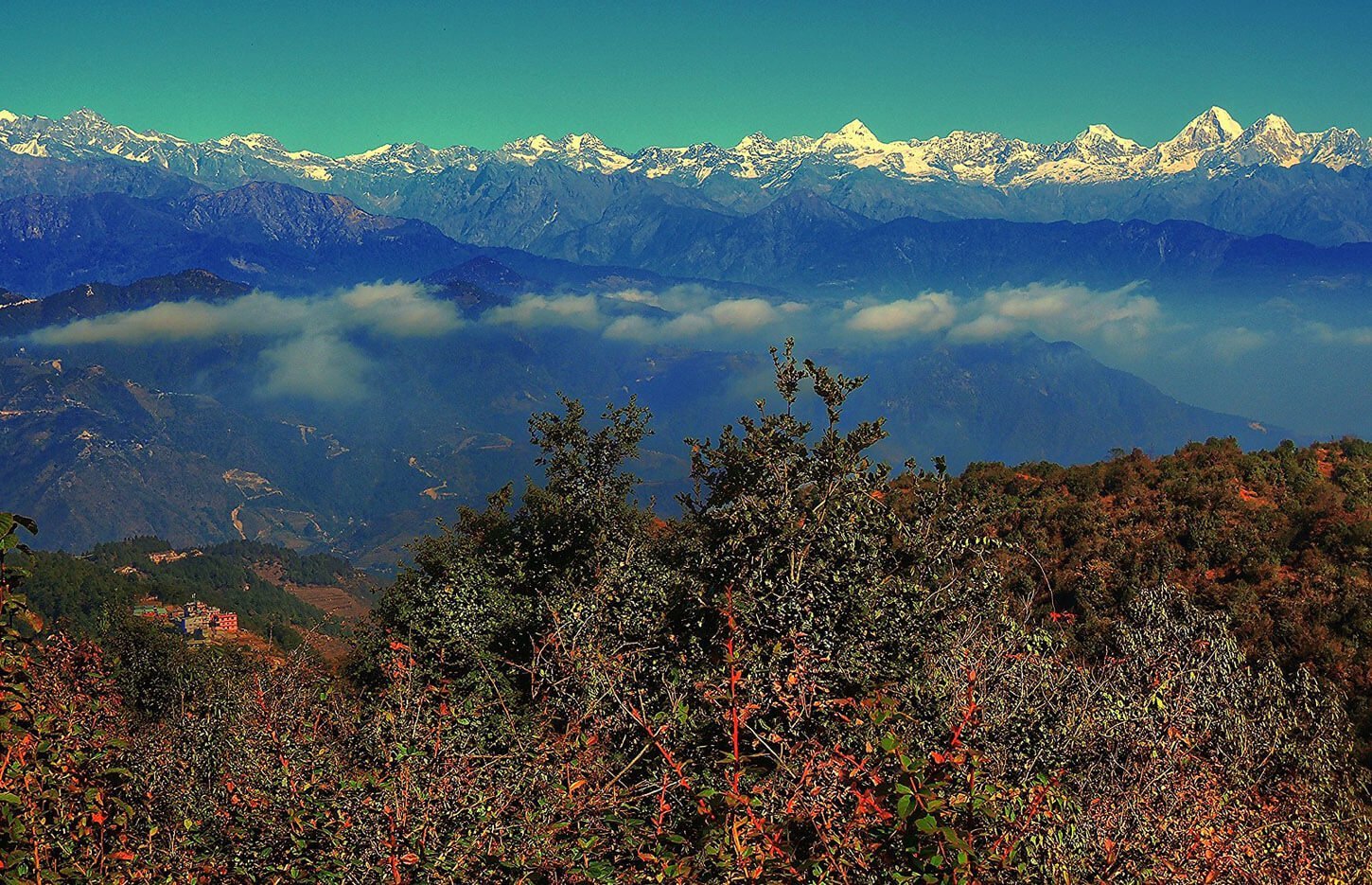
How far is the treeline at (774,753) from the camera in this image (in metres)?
5.62

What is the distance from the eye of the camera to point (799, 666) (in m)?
7.30

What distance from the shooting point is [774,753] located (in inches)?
232

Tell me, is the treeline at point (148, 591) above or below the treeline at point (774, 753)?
below

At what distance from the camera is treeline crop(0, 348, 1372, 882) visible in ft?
18.5

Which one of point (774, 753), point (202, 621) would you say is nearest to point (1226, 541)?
point (774, 753)

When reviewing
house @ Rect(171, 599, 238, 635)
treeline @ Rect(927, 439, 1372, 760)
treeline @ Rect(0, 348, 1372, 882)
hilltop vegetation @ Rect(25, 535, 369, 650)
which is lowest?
hilltop vegetation @ Rect(25, 535, 369, 650)

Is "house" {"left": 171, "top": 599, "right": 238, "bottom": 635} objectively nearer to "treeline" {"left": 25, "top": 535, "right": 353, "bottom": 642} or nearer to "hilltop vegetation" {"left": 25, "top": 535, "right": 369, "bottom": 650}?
"hilltop vegetation" {"left": 25, "top": 535, "right": 369, "bottom": 650}

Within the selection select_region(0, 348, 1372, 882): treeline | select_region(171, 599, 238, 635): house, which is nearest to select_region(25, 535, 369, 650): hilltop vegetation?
select_region(171, 599, 238, 635): house

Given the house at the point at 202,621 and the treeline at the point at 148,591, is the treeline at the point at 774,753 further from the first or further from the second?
the house at the point at 202,621

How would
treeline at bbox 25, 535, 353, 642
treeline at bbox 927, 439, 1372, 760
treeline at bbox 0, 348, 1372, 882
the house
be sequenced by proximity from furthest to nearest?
treeline at bbox 25, 535, 353, 642, the house, treeline at bbox 927, 439, 1372, 760, treeline at bbox 0, 348, 1372, 882

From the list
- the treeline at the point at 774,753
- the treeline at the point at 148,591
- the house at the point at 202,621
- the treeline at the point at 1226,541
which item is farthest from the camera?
the treeline at the point at 148,591

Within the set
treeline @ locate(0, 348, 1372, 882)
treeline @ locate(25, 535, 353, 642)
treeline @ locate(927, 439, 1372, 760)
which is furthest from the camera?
treeline @ locate(25, 535, 353, 642)

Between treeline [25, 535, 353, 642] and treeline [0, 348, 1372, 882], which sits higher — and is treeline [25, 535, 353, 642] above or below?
below

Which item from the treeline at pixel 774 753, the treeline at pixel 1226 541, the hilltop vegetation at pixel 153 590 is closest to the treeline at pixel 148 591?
the hilltop vegetation at pixel 153 590
